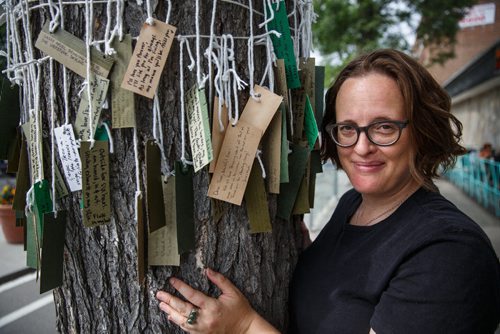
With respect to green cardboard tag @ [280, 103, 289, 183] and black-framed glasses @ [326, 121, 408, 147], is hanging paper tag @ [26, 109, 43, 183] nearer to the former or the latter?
→ green cardboard tag @ [280, 103, 289, 183]

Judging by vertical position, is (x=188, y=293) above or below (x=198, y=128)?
below

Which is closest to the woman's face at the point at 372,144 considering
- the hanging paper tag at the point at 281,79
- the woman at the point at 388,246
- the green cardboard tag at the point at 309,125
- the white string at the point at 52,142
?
the woman at the point at 388,246

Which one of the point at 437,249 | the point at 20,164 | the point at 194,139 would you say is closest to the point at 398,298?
the point at 437,249

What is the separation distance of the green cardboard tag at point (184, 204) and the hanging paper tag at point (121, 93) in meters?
0.16

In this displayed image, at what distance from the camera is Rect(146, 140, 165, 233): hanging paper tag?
94 centimetres

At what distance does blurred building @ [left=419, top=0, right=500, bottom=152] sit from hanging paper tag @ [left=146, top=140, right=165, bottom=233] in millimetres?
10081

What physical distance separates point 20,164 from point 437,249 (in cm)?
111

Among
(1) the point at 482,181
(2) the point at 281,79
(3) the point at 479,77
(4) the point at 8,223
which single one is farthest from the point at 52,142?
(3) the point at 479,77

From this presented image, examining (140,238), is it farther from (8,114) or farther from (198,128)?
(8,114)

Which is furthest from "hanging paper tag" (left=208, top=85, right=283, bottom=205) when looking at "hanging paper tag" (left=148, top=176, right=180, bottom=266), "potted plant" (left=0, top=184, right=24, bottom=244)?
"potted plant" (left=0, top=184, right=24, bottom=244)

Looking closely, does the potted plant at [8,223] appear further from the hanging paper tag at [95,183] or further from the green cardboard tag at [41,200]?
the hanging paper tag at [95,183]

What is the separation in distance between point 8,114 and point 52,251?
0.40 m

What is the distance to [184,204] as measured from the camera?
974 mm

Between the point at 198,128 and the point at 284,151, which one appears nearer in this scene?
the point at 198,128
